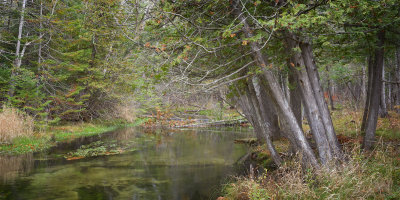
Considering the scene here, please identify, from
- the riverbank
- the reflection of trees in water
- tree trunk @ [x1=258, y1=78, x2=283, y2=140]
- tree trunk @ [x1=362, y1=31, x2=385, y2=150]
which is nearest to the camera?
tree trunk @ [x1=362, y1=31, x2=385, y2=150]

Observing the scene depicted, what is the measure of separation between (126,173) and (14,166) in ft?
12.8

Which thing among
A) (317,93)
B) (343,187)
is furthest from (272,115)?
(343,187)

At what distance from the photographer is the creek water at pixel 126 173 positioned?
24.9 feet

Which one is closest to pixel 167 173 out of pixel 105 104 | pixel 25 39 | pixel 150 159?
pixel 150 159

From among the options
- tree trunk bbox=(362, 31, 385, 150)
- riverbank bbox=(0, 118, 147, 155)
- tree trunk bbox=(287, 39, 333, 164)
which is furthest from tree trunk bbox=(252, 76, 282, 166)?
riverbank bbox=(0, 118, 147, 155)

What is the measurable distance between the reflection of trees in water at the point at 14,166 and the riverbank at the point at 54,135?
26.4 inches

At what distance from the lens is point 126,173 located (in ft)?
31.6

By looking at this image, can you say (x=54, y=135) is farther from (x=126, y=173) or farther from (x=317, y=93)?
(x=317, y=93)

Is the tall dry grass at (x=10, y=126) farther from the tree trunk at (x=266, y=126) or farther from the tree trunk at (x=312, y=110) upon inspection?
the tree trunk at (x=312, y=110)

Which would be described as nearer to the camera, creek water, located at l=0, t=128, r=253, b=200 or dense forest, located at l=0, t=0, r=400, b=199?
Answer: dense forest, located at l=0, t=0, r=400, b=199

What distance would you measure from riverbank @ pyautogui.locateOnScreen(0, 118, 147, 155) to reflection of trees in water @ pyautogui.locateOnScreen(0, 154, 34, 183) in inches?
26.4

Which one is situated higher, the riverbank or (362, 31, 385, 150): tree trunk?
(362, 31, 385, 150): tree trunk

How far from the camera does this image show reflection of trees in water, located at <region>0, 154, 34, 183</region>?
8758 mm

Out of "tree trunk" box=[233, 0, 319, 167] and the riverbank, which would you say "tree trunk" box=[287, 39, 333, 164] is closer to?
"tree trunk" box=[233, 0, 319, 167]
